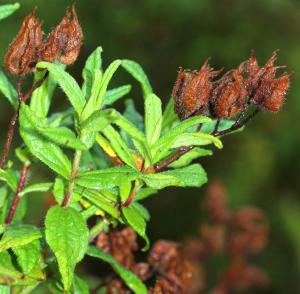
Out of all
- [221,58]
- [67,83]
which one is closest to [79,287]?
[67,83]

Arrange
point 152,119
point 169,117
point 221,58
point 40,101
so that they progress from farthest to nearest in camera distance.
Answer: point 221,58 < point 169,117 < point 40,101 < point 152,119

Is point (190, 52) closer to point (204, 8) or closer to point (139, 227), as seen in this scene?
point (204, 8)

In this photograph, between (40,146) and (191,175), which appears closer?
(40,146)

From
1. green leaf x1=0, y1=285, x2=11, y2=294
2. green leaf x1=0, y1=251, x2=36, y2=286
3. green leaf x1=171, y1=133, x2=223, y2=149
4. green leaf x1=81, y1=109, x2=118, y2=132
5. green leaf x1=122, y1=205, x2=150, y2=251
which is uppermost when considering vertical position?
green leaf x1=81, y1=109, x2=118, y2=132

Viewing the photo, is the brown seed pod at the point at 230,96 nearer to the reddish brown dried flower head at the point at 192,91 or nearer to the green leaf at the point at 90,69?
the reddish brown dried flower head at the point at 192,91

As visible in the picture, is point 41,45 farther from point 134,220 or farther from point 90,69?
point 134,220

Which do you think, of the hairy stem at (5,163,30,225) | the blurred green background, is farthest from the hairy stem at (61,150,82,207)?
the blurred green background

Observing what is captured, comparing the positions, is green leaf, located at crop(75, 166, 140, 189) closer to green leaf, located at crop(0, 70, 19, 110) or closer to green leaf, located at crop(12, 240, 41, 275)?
green leaf, located at crop(12, 240, 41, 275)
